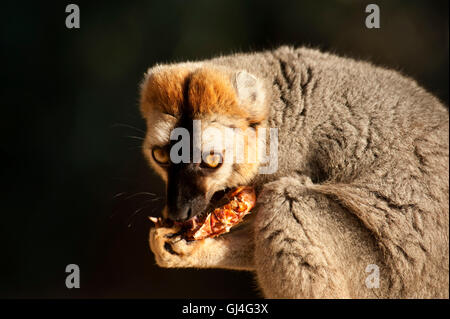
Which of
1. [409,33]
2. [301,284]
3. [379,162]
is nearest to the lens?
[301,284]

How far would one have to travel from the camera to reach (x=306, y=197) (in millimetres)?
4383

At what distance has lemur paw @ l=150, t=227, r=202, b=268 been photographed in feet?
15.3

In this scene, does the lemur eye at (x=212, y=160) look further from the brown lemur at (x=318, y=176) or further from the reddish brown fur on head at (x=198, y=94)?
the reddish brown fur on head at (x=198, y=94)

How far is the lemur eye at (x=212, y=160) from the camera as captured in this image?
4.41 metres

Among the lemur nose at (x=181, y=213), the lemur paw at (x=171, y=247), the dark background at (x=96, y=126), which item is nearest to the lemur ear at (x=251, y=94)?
the lemur nose at (x=181, y=213)

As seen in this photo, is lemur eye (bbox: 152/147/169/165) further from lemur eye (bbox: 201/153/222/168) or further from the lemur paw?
the lemur paw

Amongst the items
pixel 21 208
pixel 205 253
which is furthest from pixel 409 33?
pixel 21 208

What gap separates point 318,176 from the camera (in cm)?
475

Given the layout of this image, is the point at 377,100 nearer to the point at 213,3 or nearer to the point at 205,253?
the point at 205,253

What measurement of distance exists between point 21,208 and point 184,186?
14.9 ft

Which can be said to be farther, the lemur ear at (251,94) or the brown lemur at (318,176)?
the lemur ear at (251,94)

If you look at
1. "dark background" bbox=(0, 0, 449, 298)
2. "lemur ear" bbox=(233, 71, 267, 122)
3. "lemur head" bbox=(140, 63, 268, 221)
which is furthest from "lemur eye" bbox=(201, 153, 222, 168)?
"dark background" bbox=(0, 0, 449, 298)

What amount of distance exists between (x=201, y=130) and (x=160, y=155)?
429 mm

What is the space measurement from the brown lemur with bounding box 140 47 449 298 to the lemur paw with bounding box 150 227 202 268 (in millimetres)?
10
